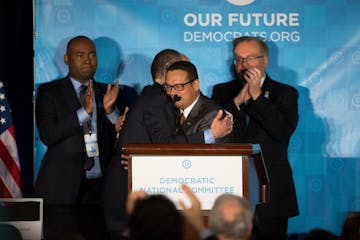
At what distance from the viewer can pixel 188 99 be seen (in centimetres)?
644

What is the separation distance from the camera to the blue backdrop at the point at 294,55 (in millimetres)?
7957

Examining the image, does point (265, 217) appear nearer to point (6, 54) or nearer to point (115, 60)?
point (115, 60)

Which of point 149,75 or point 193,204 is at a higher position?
point 149,75

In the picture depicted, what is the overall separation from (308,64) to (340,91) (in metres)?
0.37

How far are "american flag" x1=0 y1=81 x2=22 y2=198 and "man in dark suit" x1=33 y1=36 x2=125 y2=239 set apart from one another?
0.26 metres

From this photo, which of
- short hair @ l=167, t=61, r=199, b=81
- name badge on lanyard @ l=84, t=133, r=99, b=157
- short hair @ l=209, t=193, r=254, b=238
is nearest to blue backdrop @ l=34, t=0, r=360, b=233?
name badge on lanyard @ l=84, t=133, r=99, b=157

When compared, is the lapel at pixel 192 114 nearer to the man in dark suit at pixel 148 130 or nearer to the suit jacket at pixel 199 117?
the suit jacket at pixel 199 117

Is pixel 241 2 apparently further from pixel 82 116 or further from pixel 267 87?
pixel 82 116

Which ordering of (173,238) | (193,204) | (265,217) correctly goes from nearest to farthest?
(173,238)
(193,204)
(265,217)

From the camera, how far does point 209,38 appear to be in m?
7.99

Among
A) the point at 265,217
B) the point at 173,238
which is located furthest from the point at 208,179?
the point at 265,217

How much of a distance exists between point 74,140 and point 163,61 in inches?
44.7

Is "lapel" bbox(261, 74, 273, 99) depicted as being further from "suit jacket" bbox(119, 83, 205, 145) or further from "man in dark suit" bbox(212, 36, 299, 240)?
"suit jacket" bbox(119, 83, 205, 145)

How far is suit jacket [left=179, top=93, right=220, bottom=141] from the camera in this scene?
6.38 m
